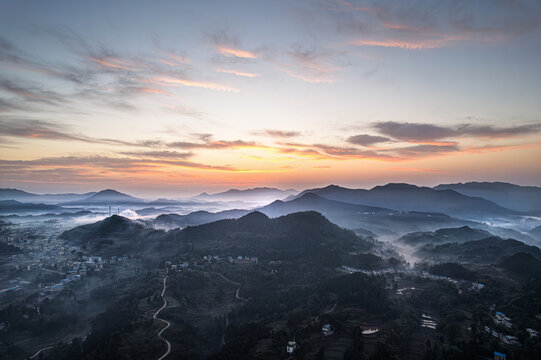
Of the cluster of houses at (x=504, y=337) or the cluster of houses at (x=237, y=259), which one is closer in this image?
the cluster of houses at (x=504, y=337)

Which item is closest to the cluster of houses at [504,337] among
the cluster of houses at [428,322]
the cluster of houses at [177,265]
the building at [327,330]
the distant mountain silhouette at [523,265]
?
the cluster of houses at [428,322]

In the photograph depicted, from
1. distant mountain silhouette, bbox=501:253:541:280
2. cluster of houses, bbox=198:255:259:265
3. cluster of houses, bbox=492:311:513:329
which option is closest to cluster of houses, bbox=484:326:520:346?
cluster of houses, bbox=492:311:513:329

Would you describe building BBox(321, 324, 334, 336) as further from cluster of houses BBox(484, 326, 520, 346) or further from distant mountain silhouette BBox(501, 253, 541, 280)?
distant mountain silhouette BBox(501, 253, 541, 280)

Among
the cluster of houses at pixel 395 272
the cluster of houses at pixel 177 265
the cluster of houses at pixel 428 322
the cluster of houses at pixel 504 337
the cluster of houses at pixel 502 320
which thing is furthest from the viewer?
the cluster of houses at pixel 177 265

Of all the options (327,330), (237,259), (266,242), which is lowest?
(237,259)

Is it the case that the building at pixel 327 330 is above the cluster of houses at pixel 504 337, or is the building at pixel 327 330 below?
below

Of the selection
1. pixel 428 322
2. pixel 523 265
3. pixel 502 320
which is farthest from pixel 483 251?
pixel 428 322

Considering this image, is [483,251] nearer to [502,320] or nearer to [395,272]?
[395,272]

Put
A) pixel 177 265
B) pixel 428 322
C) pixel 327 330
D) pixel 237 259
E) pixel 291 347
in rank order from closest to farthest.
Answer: pixel 291 347
pixel 327 330
pixel 428 322
pixel 177 265
pixel 237 259

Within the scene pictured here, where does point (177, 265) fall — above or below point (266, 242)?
below

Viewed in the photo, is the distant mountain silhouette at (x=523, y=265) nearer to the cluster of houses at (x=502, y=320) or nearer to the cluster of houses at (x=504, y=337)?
the cluster of houses at (x=502, y=320)

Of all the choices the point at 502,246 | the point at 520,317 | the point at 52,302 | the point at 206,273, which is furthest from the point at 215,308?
the point at 502,246
